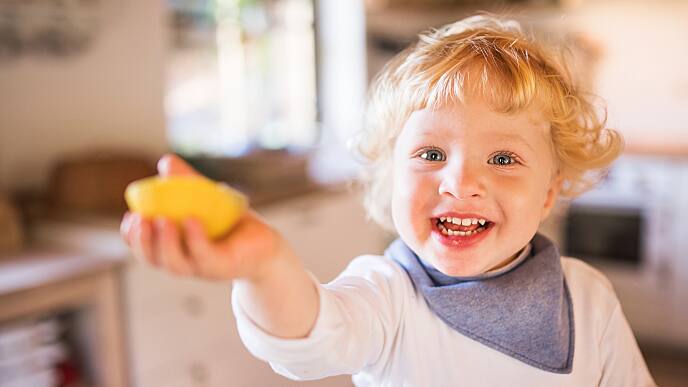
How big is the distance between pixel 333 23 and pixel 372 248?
133 centimetres

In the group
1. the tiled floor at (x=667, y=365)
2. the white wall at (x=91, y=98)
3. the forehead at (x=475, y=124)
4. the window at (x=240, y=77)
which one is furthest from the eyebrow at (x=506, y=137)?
the tiled floor at (x=667, y=365)

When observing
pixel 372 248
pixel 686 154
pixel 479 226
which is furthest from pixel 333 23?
pixel 479 226

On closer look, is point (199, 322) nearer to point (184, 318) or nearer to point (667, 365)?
point (184, 318)

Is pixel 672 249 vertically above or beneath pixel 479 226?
beneath

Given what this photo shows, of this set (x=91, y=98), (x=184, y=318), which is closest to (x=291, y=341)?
(x=184, y=318)

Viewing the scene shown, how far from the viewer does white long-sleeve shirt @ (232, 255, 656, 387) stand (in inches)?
25.3

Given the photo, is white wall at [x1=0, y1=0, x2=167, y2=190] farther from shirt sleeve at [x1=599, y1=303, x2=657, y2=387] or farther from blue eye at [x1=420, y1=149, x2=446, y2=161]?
shirt sleeve at [x1=599, y1=303, x2=657, y2=387]

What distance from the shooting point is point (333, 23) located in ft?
11.7

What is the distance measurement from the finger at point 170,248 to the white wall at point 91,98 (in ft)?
6.19

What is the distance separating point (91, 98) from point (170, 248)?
206cm

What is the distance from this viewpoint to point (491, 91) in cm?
69

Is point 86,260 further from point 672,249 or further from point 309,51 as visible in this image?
point 672,249

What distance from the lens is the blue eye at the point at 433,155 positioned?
0.70 meters

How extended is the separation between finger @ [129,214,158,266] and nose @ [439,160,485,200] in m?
0.33
